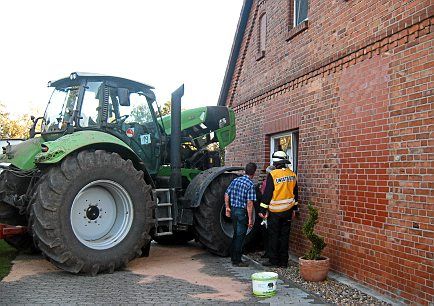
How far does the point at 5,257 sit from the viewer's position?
808 centimetres

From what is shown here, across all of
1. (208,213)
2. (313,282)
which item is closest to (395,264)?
(313,282)

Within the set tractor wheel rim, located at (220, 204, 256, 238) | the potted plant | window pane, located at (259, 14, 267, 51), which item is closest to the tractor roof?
tractor wheel rim, located at (220, 204, 256, 238)

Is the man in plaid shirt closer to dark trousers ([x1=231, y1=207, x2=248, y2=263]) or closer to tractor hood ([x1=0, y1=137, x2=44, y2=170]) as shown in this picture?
dark trousers ([x1=231, y1=207, x2=248, y2=263])

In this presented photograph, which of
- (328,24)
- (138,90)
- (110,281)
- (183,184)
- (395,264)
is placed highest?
(328,24)

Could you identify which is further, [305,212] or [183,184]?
[183,184]

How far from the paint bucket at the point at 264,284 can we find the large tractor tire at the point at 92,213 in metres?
2.20

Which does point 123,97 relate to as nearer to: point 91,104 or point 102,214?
point 91,104

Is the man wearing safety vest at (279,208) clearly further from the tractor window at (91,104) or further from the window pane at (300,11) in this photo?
the tractor window at (91,104)

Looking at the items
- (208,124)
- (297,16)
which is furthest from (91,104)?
(297,16)

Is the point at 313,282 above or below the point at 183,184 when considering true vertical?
below

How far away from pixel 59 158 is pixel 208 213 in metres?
2.80

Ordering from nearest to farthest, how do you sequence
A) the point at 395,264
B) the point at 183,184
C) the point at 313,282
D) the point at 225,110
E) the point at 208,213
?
the point at 395,264 < the point at 313,282 < the point at 208,213 < the point at 183,184 < the point at 225,110

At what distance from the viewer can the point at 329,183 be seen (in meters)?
7.02

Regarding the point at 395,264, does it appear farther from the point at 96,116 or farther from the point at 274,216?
the point at 96,116
